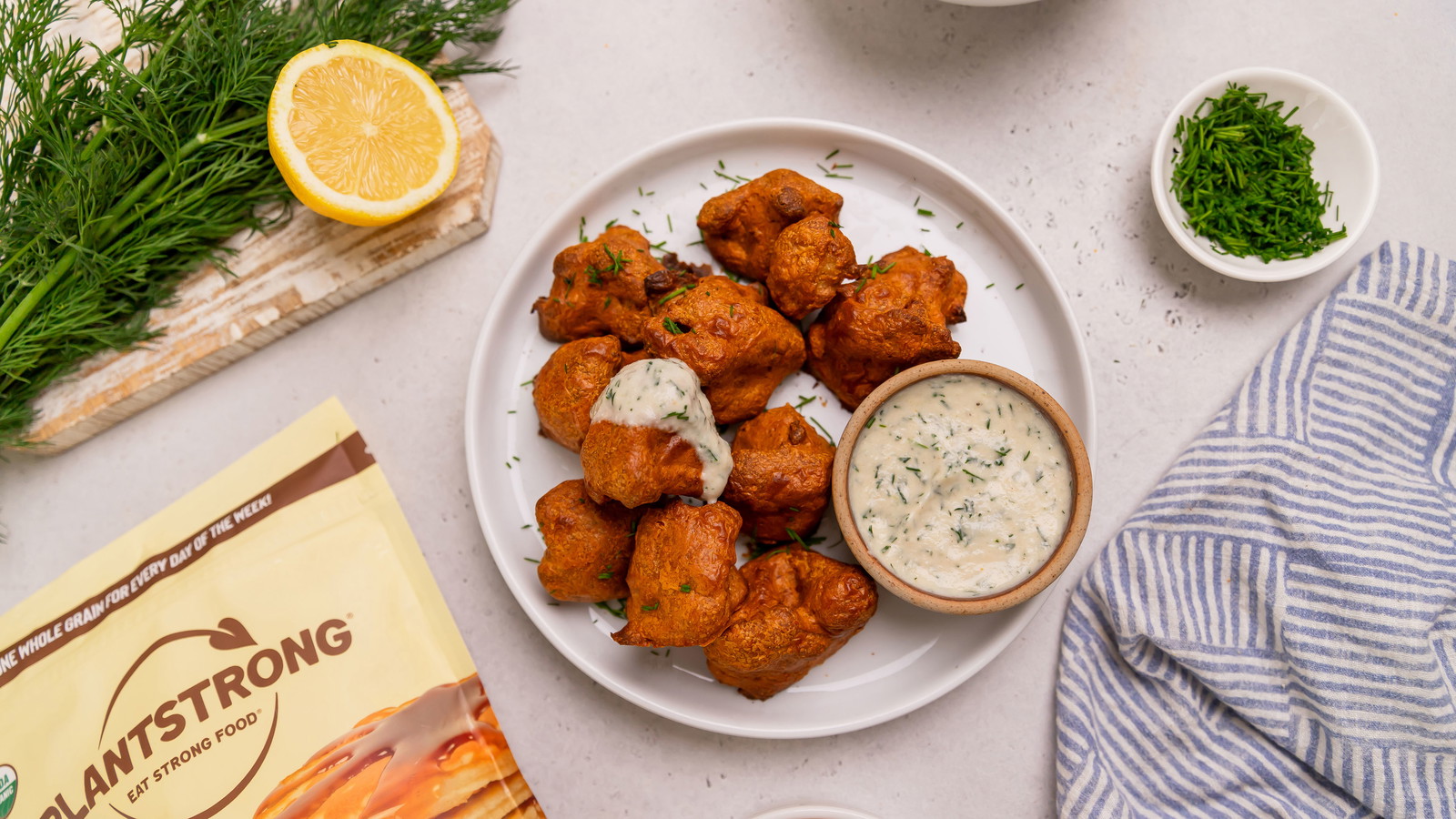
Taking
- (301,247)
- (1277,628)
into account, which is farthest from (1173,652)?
(301,247)

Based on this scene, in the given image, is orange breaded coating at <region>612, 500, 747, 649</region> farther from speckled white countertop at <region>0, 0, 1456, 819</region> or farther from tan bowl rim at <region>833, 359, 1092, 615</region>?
speckled white countertop at <region>0, 0, 1456, 819</region>

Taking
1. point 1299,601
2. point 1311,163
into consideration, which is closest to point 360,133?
point 1311,163

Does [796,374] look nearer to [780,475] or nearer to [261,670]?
[780,475]

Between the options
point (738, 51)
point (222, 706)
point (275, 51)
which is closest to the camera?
point (222, 706)

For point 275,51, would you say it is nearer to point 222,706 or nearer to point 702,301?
point 702,301

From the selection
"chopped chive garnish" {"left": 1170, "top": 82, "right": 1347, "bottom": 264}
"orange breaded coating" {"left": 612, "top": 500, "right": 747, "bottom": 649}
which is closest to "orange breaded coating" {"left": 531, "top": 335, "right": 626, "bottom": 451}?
"orange breaded coating" {"left": 612, "top": 500, "right": 747, "bottom": 649}

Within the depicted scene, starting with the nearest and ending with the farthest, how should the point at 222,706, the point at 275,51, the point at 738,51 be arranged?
the point at 222,706 → the point at 275,51 → the point at 738,51

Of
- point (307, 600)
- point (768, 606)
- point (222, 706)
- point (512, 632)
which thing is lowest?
point (768, 606)
